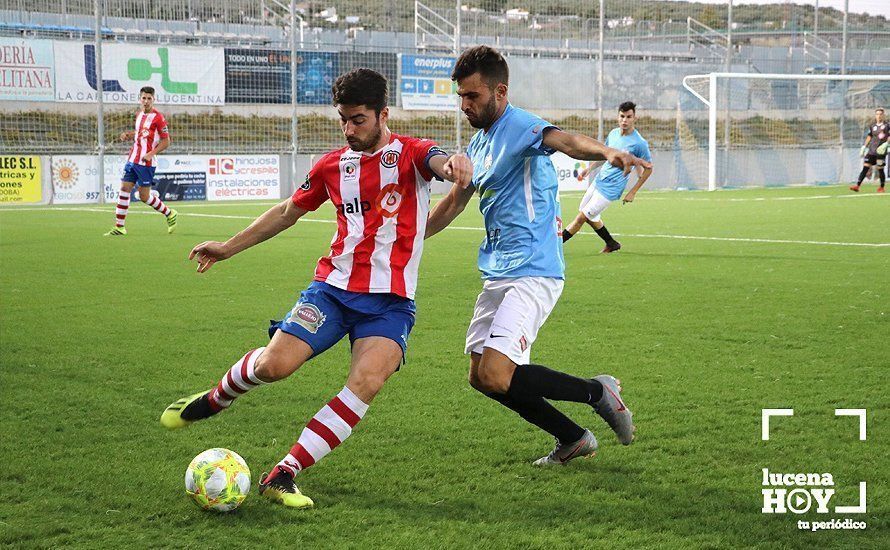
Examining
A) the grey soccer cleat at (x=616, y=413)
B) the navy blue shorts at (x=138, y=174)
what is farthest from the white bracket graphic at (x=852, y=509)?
the navy blue shorts at (x=138, y=174)

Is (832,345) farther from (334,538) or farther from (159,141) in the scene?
(159,141)

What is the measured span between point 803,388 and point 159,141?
12.9 meters

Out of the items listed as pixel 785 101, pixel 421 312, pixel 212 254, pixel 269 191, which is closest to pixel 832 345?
pixel 421 312

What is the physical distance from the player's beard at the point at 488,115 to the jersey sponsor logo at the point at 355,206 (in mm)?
623

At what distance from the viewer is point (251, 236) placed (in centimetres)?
486

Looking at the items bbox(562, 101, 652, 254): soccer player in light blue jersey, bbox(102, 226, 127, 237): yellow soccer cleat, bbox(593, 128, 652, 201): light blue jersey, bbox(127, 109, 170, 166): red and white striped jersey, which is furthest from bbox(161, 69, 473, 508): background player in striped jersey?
bbox(127, 109, 170, 166): red and white striped jersey

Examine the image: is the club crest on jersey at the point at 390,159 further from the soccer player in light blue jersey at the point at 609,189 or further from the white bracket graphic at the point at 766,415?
the soccer player in light blue jersey at the point at 609,189

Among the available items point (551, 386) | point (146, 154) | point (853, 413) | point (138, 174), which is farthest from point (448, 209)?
point (138, 174)

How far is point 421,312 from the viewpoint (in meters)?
8.80

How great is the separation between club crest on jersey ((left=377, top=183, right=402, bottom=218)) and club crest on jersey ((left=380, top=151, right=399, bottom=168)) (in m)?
0.09

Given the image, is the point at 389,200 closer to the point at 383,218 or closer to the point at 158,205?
the point at 383,218

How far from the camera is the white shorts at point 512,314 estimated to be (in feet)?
15.0

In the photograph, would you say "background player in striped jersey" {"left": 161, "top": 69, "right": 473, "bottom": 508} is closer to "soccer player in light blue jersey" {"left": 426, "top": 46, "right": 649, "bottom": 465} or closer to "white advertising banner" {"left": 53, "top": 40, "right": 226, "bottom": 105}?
"soccer player in light blue jersey" {"left": 426, "top": 46, "right": 649, "bottom": 465}

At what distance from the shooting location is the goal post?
1313 inches
